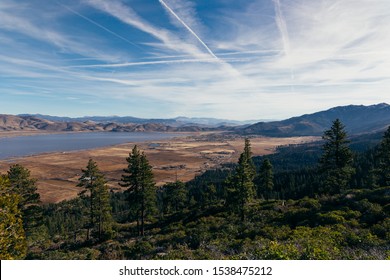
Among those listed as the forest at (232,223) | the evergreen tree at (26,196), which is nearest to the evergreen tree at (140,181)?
the forest at (232,223)

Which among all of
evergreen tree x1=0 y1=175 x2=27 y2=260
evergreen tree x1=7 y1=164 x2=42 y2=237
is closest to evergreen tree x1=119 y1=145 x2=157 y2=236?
evergreen tree x1=7 y1=164 x2=42 y2=237

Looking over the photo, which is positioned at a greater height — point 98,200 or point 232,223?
point 98,200

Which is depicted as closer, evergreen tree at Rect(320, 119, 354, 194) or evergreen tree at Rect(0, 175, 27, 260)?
evergreen tree at Rect(0, 175, 27, 260)

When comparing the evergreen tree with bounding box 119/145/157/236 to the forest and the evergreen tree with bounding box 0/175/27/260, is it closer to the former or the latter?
the forest

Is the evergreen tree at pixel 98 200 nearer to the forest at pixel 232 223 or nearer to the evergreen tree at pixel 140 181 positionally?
the forest at pixel 232 223

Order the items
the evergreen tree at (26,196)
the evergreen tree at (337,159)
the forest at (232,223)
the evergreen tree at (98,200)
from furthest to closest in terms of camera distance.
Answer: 1. the evergreen tree at (337,159)
2. the evergreen tree at (98,200)
3. the evergreen tree at (26,196)
4. the forest at (232,223)

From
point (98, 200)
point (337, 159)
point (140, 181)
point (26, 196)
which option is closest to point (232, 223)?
point (140, 181)

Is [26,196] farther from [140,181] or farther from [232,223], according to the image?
[232,223]

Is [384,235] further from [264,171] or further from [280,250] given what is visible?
[264,171]
